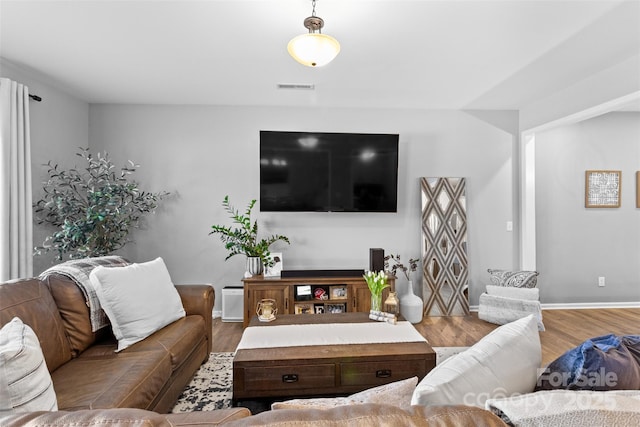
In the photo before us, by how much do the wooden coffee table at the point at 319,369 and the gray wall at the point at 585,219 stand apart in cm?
320

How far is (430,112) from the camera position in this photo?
403cm

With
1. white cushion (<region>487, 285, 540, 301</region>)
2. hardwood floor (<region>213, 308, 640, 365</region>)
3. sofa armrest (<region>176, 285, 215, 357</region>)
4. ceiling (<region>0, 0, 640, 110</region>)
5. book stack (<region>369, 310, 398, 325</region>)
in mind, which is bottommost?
hardwood floor (<region>213, 308, 640, 365</region>)

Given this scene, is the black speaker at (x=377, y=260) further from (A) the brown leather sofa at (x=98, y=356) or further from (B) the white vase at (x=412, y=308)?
(A) the brown leather sofa at (x=98, y=356)

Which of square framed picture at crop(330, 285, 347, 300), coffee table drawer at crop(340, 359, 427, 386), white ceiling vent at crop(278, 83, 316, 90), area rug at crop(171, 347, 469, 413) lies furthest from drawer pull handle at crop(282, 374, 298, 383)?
white ceiling vent at crop(278, 83, 316, 90)

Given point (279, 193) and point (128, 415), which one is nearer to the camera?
point (128, 415)

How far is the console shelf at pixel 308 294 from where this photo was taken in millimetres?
3383

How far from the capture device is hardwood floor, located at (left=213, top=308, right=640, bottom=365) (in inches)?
120

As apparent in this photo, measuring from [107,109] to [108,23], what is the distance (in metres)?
2.00

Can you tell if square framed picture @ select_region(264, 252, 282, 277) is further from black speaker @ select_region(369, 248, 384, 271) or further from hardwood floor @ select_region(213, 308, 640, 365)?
black speaker @ select_region(369, 248, 384, 271)

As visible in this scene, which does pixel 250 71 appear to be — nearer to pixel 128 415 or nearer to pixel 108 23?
pixel 108 23

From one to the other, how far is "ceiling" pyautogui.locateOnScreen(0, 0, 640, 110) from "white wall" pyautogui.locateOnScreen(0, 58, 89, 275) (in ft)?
0.42

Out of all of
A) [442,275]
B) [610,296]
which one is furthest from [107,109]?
[610,296]

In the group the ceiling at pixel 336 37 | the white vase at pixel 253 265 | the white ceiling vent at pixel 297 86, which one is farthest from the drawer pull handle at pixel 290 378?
the white ceiling vent at pixel 297 86

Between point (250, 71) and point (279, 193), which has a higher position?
point (250, 71)
